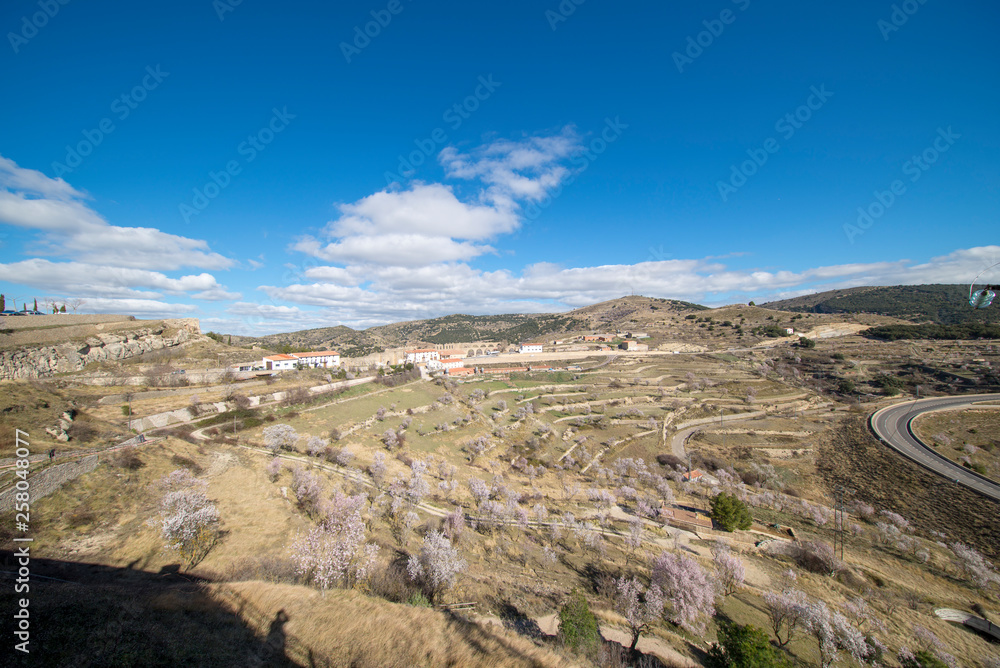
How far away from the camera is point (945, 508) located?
26750 mm

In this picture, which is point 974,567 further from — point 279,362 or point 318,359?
point 318,359

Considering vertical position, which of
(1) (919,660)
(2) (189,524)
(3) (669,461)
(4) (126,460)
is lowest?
(3) (669,461)

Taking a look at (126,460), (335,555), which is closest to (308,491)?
(335,555)

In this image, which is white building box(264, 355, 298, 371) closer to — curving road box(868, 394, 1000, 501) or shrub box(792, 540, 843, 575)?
shrub box(792, 540, 843, 575)

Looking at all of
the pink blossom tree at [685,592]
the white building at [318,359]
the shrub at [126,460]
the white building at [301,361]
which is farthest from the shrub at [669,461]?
the white building at [318,359]

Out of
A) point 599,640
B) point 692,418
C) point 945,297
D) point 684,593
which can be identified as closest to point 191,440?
point 599,640

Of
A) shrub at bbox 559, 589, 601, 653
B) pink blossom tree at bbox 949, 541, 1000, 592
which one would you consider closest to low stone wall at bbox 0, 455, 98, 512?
shrub at bbox 559, 589, 601, 653

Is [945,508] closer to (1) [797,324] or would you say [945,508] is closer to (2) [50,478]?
(2) [50,478]

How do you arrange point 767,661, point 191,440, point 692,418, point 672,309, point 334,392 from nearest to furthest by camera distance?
point 767,661, point 191,440, point 334,392, point 692,418, point 672,309

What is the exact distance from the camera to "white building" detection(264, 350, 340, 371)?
5403 cm

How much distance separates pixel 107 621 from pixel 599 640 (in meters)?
14.0

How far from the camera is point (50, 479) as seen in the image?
14.3 m

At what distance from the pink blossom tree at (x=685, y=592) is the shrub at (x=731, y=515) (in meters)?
7.89

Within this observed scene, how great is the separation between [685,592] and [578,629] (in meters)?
6.08
